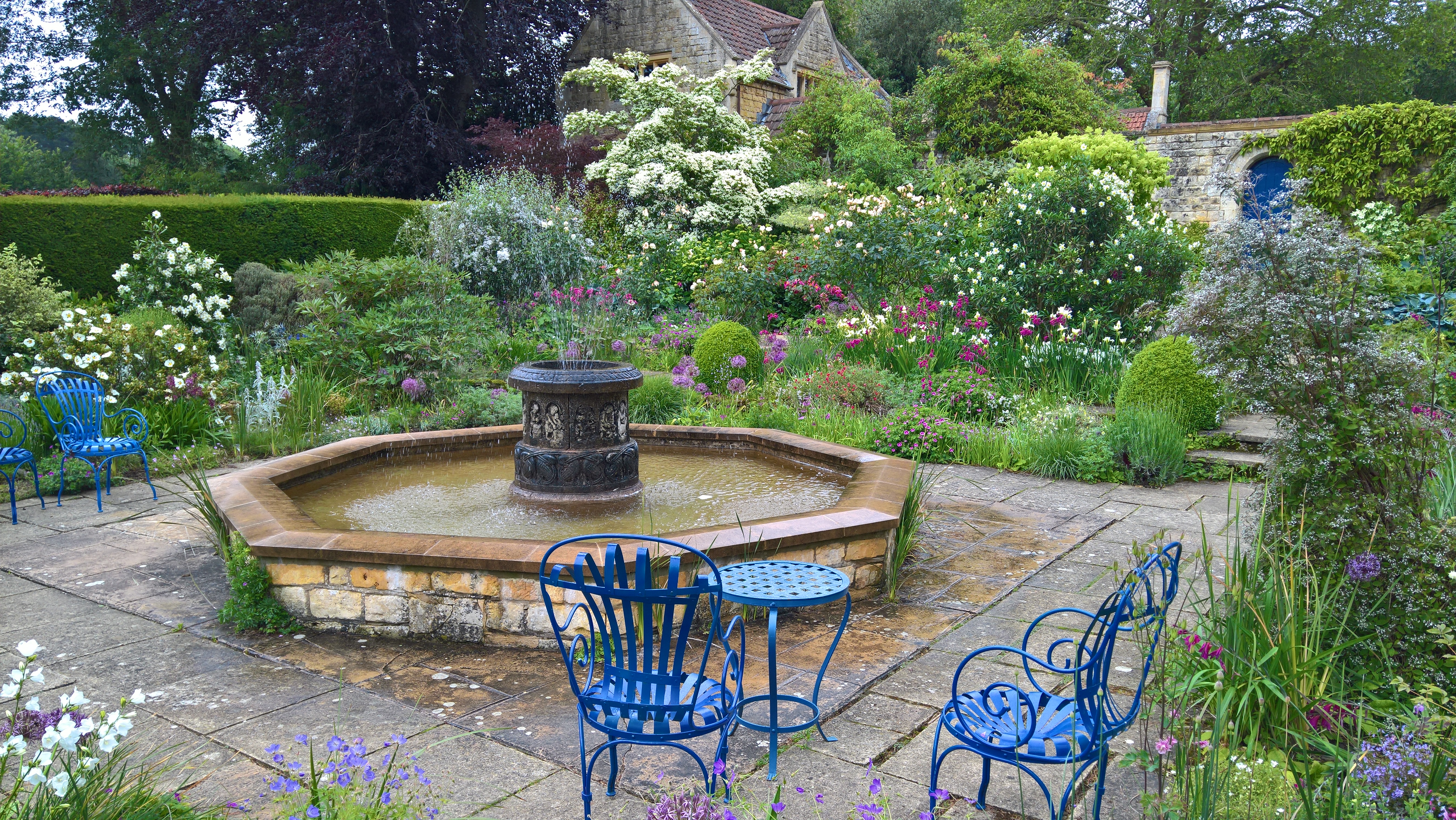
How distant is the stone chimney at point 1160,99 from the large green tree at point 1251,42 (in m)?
2.15

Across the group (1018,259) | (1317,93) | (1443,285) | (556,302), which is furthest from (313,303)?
(1317,93)

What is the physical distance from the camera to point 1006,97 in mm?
15852

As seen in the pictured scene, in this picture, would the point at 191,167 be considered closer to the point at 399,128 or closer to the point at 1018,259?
the point at 399,128

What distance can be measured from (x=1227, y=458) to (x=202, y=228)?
436 inches

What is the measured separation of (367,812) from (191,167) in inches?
1085

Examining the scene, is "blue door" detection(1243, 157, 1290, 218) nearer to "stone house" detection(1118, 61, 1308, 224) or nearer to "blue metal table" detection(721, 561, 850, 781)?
"stone house" detection(1118, 61, 1308, 224)

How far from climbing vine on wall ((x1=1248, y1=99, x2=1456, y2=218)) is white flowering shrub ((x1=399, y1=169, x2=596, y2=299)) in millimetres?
10515

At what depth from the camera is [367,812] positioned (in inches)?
80.5

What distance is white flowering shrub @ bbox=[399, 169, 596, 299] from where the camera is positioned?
1188 cm

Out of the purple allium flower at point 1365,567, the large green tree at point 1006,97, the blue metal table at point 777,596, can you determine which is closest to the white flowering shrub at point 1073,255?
the large green tree at point 1006,97

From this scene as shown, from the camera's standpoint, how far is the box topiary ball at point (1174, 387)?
23.8 feet

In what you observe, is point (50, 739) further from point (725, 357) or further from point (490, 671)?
point (725, 357)

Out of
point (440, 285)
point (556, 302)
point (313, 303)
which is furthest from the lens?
point (556, 302)

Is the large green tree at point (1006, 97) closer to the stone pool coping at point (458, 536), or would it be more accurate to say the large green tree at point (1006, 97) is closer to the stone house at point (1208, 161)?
the stone house at point (1208, 161)
